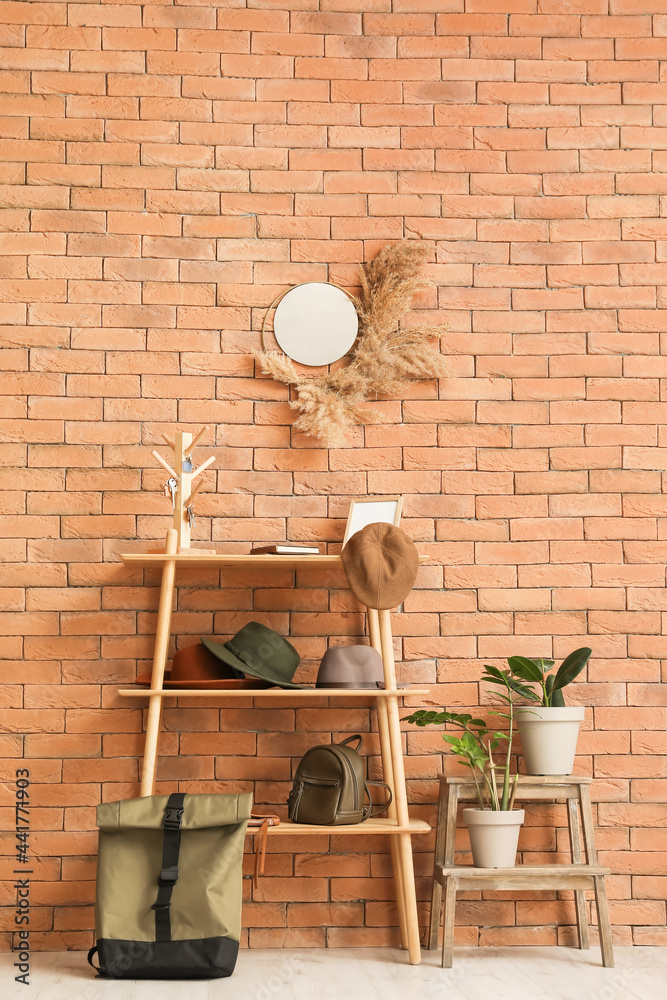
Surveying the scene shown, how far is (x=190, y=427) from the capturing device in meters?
2.84

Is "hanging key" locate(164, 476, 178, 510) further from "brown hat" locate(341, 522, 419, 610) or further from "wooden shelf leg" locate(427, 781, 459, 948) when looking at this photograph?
"wooden shelf leg" locate(427, 781, 459, 948)

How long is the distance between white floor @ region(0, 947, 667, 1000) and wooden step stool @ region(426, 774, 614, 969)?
9 cm

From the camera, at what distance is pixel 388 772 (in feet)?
8.59

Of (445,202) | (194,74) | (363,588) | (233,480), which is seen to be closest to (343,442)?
(233,480)

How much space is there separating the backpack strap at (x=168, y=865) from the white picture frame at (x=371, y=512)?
908 millimetres

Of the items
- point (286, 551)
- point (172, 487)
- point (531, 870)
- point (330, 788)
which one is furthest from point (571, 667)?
point (172, 487)

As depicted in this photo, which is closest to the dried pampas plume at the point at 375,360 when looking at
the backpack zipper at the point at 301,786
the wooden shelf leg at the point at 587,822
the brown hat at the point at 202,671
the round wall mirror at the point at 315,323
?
the round wall mirror at the point at 315,323

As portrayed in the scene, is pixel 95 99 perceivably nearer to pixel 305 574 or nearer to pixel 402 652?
pixel 305 574

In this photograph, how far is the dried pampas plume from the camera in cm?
284

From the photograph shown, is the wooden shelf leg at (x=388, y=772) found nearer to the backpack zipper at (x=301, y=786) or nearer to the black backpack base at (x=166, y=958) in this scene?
the backpack zipper at (x=301, y=786)

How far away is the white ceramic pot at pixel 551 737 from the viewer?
8.46 feet

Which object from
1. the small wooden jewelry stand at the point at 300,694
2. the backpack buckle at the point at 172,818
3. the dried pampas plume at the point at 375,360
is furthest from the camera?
the dried pampas plume at the point at 375,360

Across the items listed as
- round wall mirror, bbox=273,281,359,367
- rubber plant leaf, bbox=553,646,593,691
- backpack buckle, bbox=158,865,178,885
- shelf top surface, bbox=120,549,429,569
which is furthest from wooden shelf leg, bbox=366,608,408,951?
round wall mirror, bbox=273,281,359,367

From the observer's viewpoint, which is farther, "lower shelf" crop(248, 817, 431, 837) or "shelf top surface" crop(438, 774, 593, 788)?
"shelf top surface" crop(438, 774, 593, 788)
